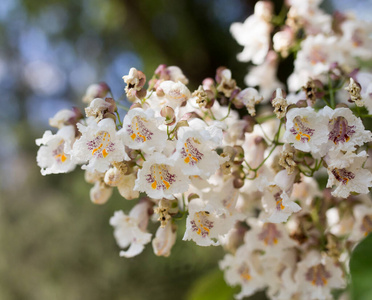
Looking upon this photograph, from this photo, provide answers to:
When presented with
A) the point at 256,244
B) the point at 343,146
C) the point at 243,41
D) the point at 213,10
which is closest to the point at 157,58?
the point at 213,10

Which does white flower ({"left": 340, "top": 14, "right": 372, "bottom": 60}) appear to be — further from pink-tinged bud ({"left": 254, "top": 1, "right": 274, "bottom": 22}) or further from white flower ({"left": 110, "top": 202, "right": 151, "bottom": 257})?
white flower ({"left": 110, "top": 202, "right": 151, "bottom": 257})

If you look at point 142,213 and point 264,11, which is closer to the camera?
point 142,213

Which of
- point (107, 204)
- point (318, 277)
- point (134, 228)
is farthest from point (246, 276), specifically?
point (107, 204)

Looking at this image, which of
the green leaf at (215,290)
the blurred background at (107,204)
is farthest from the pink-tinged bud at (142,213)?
the blurred background at (107,204)

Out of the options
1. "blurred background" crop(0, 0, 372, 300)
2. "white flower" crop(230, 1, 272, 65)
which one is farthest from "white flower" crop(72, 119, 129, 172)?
"blurred background" crop(0, 0, 372, 300)

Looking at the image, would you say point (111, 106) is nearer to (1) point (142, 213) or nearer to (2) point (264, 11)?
(1) point (142, 213)
